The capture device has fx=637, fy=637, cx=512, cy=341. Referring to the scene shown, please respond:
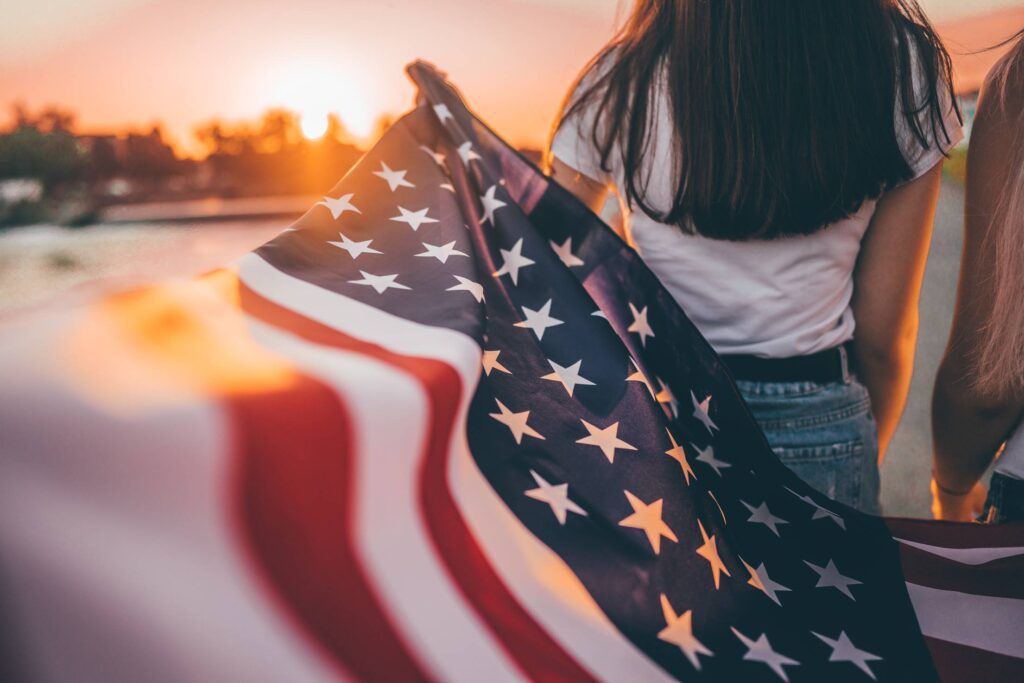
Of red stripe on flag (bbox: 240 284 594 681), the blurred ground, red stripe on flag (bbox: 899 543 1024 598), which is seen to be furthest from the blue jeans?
red stripe on flag (bbox: 240 284 594 681)

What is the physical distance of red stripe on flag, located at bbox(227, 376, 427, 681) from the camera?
75 cm

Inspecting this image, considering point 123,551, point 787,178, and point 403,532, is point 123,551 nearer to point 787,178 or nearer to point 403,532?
point 403,532

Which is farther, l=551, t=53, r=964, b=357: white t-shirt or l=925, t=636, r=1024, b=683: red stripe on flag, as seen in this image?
l=551, t=53, r=964, b=357: white t-shirt

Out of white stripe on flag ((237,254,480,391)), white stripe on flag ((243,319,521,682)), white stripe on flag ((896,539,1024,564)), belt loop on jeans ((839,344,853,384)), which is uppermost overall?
white stripe on flag ((237,254,480,391))

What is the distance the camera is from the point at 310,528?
0.78 m

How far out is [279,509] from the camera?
769 millimetres

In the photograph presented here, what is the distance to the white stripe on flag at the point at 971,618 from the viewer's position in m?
1.12

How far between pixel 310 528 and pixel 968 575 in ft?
3.98

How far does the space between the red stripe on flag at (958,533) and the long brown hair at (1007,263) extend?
320 millimetres

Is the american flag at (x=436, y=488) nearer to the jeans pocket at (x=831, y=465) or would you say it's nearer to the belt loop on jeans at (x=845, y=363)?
the jeans pocket at (x=831, y=465)

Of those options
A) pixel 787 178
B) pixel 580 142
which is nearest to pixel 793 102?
pixel 787 178

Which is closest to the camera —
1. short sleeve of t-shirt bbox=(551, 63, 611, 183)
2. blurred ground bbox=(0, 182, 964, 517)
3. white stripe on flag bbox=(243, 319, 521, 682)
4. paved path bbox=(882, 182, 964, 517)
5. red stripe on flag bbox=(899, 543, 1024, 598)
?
white stripe on flag bbox=(243, 319, 521, 682)

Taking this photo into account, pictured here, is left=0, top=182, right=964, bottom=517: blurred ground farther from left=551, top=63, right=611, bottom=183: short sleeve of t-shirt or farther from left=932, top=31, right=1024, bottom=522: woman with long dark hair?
left=551, top=63, right=611, bottom=183: short sleeve of t-shirt

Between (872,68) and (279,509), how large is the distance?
1.34 meters
